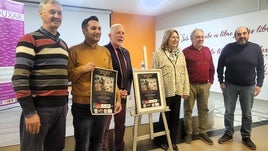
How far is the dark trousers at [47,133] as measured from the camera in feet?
4.83

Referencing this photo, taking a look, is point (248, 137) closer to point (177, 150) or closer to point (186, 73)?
point (177, 150)

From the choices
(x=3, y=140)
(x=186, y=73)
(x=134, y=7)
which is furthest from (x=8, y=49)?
(x=134, y=7)

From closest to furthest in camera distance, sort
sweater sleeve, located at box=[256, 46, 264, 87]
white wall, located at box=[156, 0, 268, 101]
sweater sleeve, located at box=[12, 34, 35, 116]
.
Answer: sweater sleeve, located at box=[12, 34, 35, 116] < sweater sleeve, located at box=[256, 46, 264, 87] < white wall, located at box=[156, 0, 268, 101]

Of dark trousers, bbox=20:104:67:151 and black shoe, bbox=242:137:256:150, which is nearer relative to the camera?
dark trousers, bbox=20:104:67:151

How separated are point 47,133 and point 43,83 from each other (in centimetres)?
35

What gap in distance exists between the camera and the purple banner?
3631 millimetres

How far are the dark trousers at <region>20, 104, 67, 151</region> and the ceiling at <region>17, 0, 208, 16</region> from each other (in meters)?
4.54

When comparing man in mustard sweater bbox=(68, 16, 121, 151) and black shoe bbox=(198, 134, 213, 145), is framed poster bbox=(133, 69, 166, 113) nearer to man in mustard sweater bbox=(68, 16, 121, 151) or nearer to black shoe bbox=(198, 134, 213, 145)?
man in mustard sweater bbox=(68, 16, 121, 151)

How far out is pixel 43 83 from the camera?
147 centimetres

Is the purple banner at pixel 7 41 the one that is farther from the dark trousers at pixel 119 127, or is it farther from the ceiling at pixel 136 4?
the dark trousers at pixel 119 127

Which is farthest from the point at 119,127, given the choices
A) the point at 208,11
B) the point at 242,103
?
the point at 208,11

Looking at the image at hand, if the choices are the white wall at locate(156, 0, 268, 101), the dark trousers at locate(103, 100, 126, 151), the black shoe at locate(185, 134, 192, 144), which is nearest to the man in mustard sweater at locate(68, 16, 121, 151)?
the dark trousers at locate(103, 100, 126, 151)

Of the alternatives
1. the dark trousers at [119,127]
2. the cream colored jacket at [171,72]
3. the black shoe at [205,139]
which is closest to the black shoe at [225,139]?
the black shoe at [205,139]

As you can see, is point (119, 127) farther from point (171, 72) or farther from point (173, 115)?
point (171, 72)
